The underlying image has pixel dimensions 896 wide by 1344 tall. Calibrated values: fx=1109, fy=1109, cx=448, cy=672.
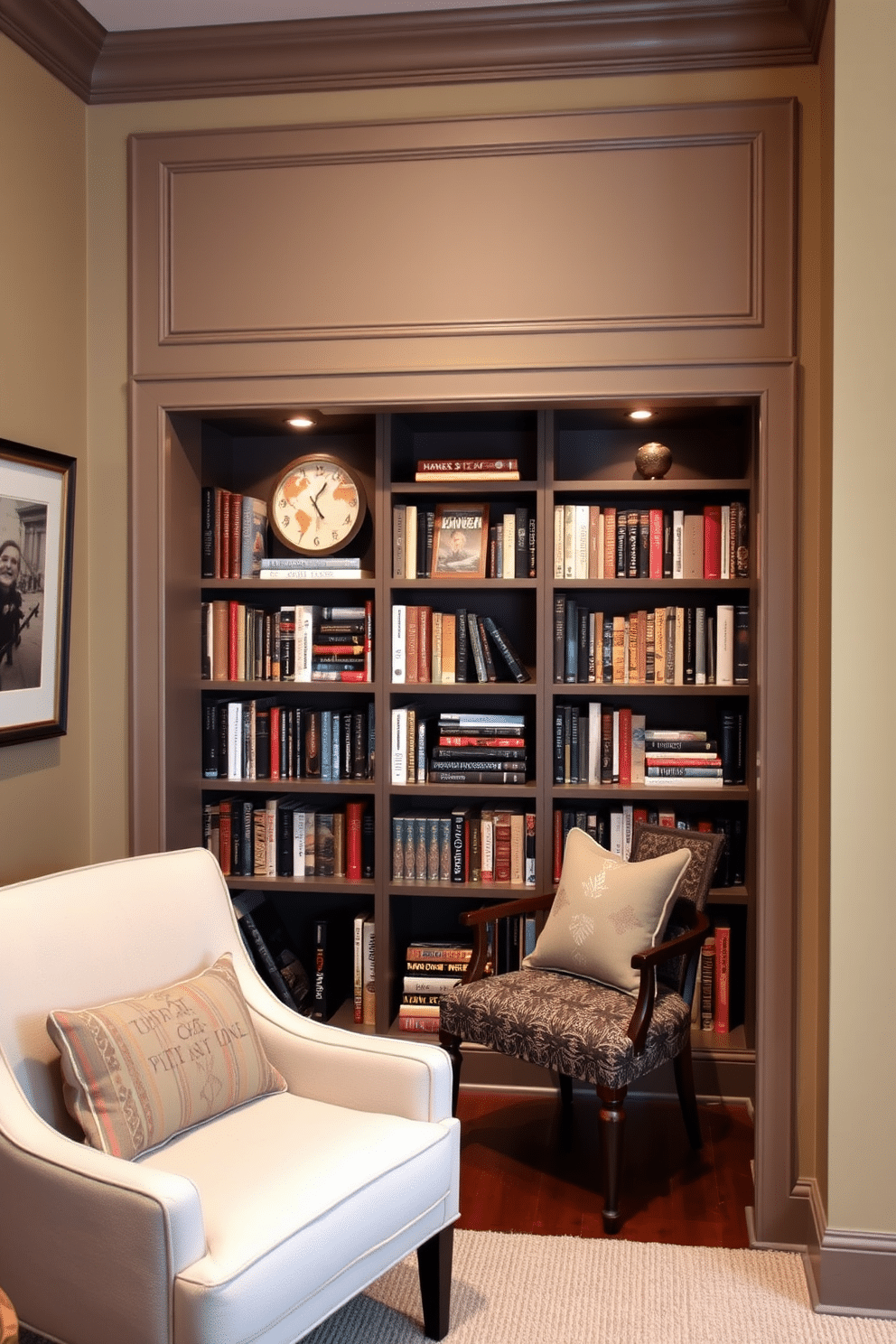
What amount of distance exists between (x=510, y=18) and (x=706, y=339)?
935 mm

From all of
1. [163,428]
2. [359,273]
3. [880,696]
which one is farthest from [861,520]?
[163,428]

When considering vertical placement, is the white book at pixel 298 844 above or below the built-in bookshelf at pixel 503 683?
below

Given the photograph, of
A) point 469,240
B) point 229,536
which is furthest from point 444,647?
point 469,240

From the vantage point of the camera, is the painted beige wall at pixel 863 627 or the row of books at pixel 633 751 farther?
the row of books at pixel 633 751

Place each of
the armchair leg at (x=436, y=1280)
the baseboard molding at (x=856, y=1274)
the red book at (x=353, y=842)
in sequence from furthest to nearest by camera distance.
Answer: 1. the red book at (x=353, y=842)
2. the baseboard molding at (x=856, y=1274)
3. the armchair leg at (x=436, y=1280)

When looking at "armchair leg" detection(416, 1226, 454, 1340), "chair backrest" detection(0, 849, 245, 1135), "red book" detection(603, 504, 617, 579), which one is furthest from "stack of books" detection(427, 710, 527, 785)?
"armchair leg" detection(416, 1226, 454, 1340)

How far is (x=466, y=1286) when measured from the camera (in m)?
2.43

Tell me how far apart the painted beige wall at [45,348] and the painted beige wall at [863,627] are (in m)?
1.90

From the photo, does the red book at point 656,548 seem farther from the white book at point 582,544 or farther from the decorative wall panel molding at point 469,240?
the decorative wall panel molding at point 469,240

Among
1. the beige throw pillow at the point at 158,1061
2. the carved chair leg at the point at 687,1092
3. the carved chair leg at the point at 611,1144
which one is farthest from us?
the carved chair leg at the point at 687,1092

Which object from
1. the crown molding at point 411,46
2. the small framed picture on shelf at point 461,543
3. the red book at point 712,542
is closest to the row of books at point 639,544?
the red book at point 712,542

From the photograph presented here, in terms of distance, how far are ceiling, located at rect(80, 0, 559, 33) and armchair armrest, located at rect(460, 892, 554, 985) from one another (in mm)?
2329

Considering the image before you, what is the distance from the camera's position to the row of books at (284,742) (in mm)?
3436

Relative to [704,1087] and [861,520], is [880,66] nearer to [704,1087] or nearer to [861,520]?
[861,520]
